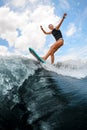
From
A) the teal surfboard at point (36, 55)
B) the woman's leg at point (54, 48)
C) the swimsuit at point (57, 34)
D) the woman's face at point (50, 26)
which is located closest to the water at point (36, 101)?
the teal surfboard at point (36, 55)

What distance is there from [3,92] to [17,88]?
552mm

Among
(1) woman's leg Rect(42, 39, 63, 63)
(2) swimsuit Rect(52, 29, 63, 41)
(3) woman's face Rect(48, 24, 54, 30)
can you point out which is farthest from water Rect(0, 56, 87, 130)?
(3) woman's face Rect(48, 24, 54, 30)

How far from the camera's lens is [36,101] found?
6020mm

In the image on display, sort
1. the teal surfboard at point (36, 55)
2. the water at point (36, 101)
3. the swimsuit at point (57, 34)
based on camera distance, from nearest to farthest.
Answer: the water at point (36, 101) → the teal surfboard at point (36, 55) → the swimsuit at point (57, 34)

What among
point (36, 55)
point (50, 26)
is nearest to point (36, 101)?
point (36, 55)

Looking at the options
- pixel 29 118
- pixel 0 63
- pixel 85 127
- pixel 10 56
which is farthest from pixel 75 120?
pixel 10 56

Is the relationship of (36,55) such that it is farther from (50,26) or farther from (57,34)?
(50,26)

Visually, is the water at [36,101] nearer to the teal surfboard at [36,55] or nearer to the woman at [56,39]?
the teal surfboard at [36,55]

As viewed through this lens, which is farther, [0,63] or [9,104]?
[0,63]

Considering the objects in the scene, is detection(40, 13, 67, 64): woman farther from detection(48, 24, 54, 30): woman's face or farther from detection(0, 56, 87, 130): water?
detection(0, 56, 87, 130): water

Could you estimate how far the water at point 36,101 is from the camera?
4797mm

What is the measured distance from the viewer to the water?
480cm

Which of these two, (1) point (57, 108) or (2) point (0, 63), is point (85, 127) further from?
(2) point (0, 63)

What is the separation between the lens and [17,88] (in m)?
7.34
